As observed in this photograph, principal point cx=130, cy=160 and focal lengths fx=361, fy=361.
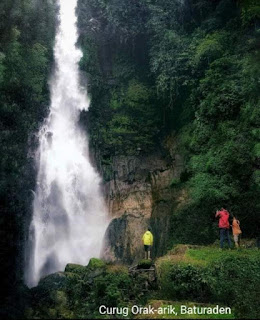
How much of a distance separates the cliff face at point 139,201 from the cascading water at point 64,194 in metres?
1.23

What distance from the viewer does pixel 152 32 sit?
2559 centimetres

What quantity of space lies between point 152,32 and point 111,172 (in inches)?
413

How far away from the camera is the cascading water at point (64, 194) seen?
66.4ft

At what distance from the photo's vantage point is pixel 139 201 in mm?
21484

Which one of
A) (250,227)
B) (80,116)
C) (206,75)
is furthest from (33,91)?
(250,227)

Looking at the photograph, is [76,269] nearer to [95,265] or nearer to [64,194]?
[95,265]

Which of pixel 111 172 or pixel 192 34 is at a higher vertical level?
pixel 192 34

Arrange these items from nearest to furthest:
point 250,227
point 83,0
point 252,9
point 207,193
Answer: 1. point 252,9
2. point 250,227
3. point 207,193
4. point 83,0

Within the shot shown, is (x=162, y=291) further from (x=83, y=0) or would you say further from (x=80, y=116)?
(x=83, y=0)

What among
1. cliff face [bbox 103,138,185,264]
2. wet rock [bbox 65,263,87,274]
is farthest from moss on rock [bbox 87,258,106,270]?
cliff face [bbox 103,138,185,264]

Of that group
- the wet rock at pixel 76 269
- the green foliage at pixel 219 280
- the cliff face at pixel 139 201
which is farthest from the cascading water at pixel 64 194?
the green foliage at pixel 219 280

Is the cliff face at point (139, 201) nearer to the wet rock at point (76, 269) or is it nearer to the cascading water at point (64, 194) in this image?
the cascading water at point (64, 194)

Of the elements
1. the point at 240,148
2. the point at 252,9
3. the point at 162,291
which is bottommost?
the point at 162,291

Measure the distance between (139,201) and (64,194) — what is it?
192 inches
